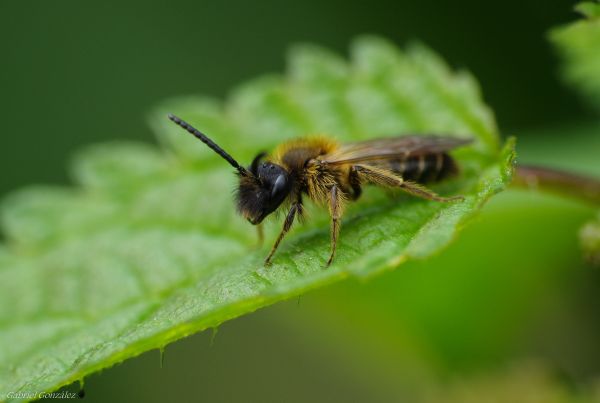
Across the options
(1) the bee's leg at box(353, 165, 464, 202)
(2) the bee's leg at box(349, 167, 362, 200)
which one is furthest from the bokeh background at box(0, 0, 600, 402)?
(2) the bee's leg at box(349, 167, 362, 200)

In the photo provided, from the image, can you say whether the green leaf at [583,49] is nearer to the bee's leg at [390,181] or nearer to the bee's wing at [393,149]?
the bee's wing at [393,149]

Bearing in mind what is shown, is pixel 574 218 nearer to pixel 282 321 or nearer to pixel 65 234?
pixel 282 321

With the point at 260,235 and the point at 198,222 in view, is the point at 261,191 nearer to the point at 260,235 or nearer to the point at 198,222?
the point at 260,235

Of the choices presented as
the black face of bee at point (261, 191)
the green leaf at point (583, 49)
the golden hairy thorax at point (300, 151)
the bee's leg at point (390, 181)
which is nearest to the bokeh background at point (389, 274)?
the green leaf at point (583, 49)

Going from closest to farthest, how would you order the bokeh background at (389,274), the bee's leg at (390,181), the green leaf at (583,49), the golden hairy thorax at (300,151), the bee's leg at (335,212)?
the green leaf at (583,49), the bee's leg at (335,212), the bee's leg at (390,181), the golden hairy thorax at (300,151), the bokeh background at (389,274)

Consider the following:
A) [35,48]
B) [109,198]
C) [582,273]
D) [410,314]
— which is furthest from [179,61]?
[582,273]

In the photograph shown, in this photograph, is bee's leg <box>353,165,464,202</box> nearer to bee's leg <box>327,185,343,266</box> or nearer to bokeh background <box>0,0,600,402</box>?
bee's leg <box>327,185,343,266</box>

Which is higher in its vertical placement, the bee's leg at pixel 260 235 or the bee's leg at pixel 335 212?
the bee's leg at pixel 335 212

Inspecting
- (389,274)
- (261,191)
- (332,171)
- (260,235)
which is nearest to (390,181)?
(332,171)
